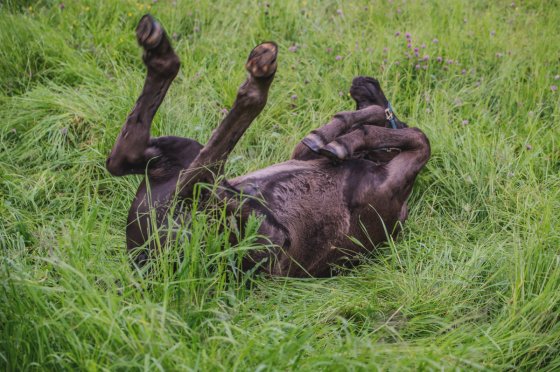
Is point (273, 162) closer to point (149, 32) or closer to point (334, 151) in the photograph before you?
point (334, 151)

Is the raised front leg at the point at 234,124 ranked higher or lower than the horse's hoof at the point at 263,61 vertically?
lower

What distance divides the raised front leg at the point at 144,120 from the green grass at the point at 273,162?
10.7 inches

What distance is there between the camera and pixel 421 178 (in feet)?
13.4

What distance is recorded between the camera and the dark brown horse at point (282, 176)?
2.83m

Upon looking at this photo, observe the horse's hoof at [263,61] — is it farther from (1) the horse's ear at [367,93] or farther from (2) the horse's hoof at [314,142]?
(1) the horse's ear at [367,93]

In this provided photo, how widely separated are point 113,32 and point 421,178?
8.77ft

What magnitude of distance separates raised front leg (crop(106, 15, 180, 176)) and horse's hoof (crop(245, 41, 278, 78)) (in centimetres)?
46

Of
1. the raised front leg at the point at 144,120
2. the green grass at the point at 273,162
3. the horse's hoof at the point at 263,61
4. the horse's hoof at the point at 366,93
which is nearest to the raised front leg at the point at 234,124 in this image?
the horse's hoof at the point at 263,61

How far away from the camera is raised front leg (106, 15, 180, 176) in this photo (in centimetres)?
298

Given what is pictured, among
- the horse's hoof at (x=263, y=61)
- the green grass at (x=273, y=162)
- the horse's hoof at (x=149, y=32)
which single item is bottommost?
the green grass at (x=273, y=162)

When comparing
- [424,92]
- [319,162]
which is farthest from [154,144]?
[424,92]

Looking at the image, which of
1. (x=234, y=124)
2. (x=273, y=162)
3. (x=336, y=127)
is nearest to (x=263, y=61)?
(x=234, y=124)

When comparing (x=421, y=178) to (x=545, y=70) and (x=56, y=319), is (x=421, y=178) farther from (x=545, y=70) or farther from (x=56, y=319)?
(x=56, y=319)

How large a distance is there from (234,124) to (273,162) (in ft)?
4.57
